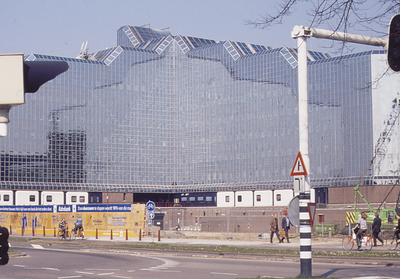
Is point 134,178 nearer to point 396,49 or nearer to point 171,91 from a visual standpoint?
point 171,91

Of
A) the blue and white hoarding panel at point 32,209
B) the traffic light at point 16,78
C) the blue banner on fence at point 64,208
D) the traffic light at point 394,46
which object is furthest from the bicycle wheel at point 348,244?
the blue and white hoarding panel at point 32,209

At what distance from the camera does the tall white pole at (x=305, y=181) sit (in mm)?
13609

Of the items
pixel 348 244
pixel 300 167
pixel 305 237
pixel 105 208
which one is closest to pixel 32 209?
pixel 105 208

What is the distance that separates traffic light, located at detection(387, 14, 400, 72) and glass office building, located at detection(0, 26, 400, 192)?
94.4m

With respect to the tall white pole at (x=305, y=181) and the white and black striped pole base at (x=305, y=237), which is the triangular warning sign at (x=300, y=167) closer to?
the tall white pole at (x=305, y=181)

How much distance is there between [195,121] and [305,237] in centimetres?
11616

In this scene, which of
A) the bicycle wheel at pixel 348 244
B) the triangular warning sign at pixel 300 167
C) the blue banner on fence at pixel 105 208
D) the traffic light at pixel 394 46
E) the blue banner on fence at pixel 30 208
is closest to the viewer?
the traffic light at pixel 394 46

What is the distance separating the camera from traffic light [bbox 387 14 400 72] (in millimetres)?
6723

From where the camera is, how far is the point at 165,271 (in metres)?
18.4

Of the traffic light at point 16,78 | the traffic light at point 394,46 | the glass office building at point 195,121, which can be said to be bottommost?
the traffic light at point 16,78

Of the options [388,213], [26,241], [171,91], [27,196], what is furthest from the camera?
[171,91]

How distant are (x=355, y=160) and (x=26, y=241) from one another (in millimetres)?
72739

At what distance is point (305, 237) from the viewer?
13570 millimetres

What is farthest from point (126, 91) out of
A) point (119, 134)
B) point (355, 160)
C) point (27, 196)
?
point (355, 160)
